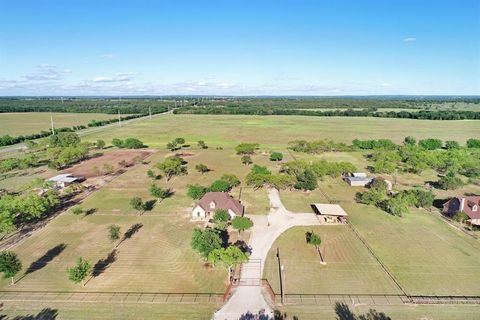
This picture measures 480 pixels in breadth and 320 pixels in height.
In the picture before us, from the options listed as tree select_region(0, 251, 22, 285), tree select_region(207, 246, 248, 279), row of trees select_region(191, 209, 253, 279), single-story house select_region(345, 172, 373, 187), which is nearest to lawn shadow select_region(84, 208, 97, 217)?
tree select_region(0, 251, 22, 285)

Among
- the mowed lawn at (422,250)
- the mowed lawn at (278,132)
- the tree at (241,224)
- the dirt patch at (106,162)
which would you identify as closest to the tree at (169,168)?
the dirt patch at (106,162)

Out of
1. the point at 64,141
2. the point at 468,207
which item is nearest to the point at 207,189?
the point at 468,207

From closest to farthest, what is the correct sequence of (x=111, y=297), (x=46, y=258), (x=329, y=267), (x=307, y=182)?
(x=111, y=297) < (x=329, y=267) < (x=46, y=258) < (x=307, y=182)

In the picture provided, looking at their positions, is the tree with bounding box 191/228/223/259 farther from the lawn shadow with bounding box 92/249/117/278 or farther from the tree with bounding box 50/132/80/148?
the tree with bounding box 50/132/80/148

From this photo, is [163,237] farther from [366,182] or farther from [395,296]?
[366,182]

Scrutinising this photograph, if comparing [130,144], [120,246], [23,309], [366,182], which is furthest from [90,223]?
[130,144]

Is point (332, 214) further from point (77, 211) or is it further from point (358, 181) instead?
point (77, 211)

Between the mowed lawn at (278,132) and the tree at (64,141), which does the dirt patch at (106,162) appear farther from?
the mowed lawn at (278,132)
